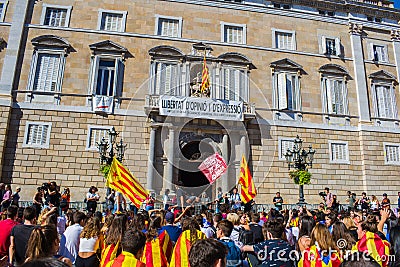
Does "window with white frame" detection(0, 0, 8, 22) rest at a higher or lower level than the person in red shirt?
higher

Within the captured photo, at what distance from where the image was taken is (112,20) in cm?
2030

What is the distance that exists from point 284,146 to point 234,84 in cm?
522

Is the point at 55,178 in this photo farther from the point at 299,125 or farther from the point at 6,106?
the point at 299,125

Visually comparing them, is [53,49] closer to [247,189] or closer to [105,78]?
[105,78]

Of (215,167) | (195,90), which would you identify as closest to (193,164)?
(215,167)

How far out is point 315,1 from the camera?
23.2 meters

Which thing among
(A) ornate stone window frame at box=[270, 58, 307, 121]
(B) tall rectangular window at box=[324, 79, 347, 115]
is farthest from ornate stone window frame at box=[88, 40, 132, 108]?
(B) tall rectangular window at box=[324, 79, 347, 115]

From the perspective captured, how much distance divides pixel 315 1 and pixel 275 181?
45.8ft

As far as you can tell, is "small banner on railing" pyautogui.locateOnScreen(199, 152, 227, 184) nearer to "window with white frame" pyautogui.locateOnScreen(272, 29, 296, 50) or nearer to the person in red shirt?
the person in red shirt

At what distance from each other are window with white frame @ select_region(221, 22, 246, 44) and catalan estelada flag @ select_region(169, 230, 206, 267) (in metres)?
18.4

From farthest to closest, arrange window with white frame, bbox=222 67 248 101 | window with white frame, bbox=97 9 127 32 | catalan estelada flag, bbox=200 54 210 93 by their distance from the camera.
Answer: window with white frame, bbox=222 67 248 101
window with white frame, bbox=97 9 127 32
catalan estelada flag, bbox=200 54 210 93

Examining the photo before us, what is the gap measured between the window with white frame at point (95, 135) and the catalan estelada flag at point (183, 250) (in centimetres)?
1444

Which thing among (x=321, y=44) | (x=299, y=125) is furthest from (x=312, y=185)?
(x=321, y=44)

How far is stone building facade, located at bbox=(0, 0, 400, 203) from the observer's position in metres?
18.0
